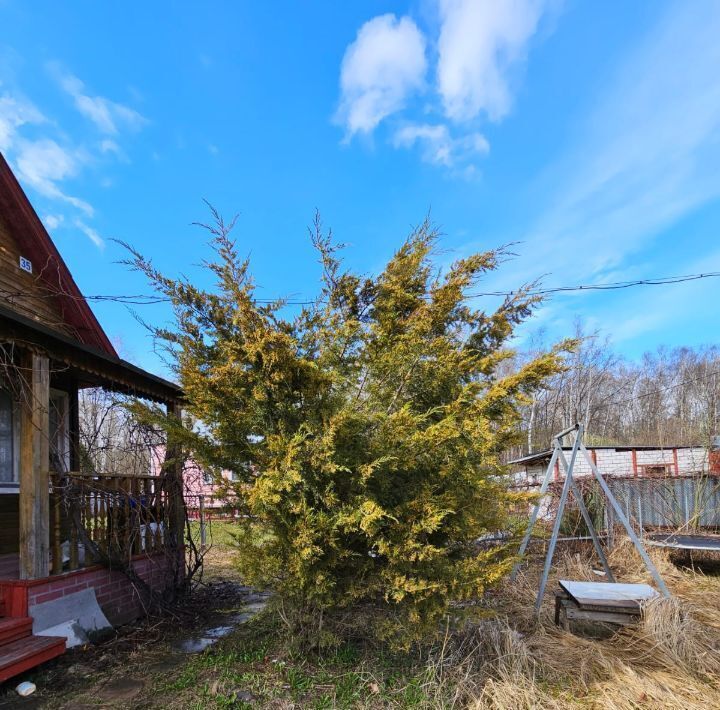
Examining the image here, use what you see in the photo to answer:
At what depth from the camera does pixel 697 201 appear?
1055 cm

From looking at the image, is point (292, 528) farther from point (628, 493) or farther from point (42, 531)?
point (628, 493)

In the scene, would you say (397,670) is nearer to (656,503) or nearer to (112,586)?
(112,586)

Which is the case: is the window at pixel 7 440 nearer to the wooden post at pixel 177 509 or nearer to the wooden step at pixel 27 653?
the wooden post at pixel 177 509

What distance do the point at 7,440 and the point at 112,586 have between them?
246cm

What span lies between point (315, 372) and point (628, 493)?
8.22 metres

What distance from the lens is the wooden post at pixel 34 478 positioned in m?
3.97

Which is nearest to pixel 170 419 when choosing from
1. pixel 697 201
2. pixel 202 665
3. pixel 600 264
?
pixel 202 665

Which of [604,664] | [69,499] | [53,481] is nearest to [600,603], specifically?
[604,664]

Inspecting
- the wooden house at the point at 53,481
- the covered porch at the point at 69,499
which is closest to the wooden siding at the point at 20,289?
the wooden house at the point at 53,481

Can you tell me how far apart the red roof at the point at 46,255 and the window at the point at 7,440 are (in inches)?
45.5

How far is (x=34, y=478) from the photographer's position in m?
4.05

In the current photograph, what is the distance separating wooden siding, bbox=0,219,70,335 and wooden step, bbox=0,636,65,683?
3495 millimetres

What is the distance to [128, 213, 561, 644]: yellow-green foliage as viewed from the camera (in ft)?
10.7

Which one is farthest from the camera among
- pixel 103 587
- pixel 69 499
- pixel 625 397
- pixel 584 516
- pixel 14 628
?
pixel 625 397
